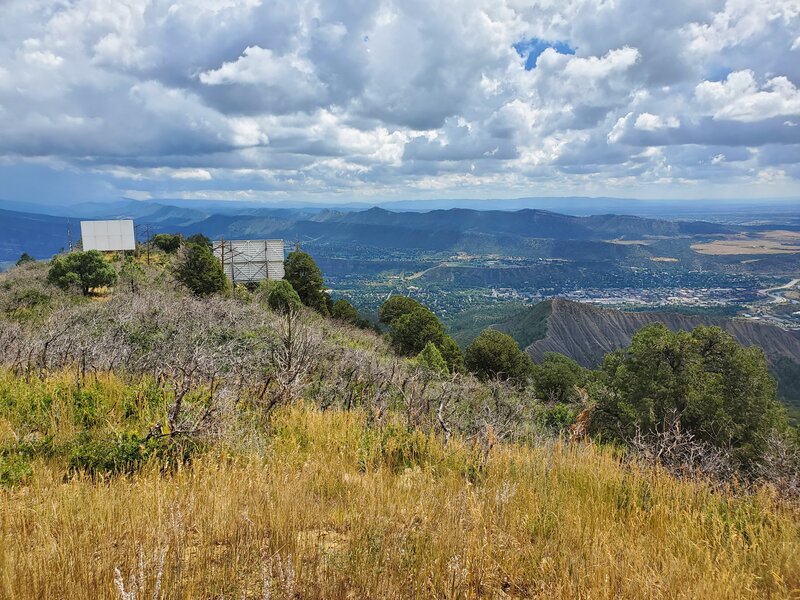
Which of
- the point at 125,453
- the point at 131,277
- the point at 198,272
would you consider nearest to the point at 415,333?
the point at 198,272

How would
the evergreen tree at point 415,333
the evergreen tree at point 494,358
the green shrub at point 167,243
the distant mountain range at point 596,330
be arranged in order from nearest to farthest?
the evergreen tree at point 494,358, the evergreen tree at point 415,333, the green shrub at point 167,243, the distant mountain range at point 596,330

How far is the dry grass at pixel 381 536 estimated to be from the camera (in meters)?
2.55

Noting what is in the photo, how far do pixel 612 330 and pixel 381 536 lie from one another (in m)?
105

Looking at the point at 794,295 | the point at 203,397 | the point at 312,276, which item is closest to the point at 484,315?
the point at 312,276

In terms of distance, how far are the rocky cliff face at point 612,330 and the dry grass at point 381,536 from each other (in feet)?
284

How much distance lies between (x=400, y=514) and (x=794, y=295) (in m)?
184

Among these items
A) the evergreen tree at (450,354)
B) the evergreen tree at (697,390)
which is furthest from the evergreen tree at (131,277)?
the evergreen tree at (697,390)

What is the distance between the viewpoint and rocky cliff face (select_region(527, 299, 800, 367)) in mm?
90188

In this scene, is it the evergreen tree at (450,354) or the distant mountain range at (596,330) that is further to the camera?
the distant mountain range at (596,330)

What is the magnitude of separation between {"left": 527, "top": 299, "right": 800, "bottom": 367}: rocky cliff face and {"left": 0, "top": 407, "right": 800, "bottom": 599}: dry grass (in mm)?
86519

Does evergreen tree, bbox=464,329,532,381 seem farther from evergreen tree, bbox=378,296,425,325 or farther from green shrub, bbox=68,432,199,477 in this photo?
green shrub, bbox=68,432,199,477

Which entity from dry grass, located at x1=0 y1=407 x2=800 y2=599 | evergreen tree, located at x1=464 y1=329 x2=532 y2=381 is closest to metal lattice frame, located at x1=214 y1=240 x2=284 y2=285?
evergreen tree, located at x1=464 y1=329 x2=532 y2=381

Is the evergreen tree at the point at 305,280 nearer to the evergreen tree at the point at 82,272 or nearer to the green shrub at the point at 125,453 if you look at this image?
the evergreen tree at the point at 82,272

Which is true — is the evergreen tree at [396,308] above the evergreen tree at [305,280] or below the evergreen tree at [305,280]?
below
